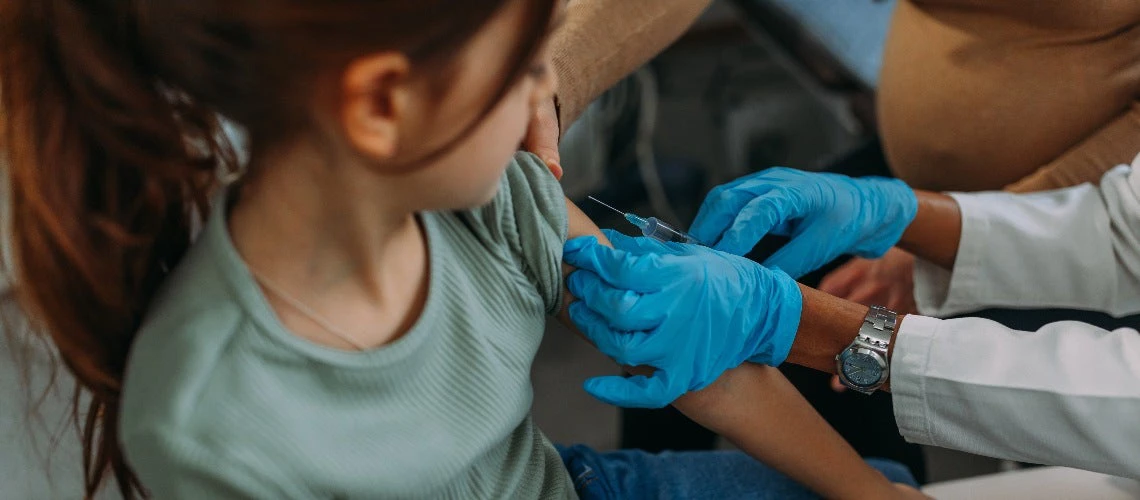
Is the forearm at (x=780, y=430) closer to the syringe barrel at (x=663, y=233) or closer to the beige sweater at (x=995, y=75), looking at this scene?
the syringe barrel at (x=663, y=233)

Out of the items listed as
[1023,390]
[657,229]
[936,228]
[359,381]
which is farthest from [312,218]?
[936,228]

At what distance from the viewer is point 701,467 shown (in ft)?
3.60

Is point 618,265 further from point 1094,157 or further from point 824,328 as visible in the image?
point 1094,157

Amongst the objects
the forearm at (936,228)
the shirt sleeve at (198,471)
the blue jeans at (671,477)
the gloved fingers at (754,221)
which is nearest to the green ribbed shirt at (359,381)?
the shirt sleeve at (198,471)

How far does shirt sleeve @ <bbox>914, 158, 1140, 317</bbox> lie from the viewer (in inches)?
47.5

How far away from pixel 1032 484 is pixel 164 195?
3.42ft

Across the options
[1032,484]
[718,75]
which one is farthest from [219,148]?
[718,75]

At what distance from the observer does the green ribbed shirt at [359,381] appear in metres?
0.67

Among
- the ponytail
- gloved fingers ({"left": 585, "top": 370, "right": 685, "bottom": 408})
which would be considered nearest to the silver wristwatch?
gloved fingers ({"left": 585, "top": 370, "right": 685, "bottom": 408})

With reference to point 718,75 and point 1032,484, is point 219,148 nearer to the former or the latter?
point 1032,484

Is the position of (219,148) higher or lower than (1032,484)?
higher

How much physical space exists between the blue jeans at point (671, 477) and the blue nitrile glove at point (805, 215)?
10.2 inches

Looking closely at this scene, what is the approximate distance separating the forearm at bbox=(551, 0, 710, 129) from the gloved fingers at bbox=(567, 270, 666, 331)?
343 mm

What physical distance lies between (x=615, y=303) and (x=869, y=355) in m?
0.31
